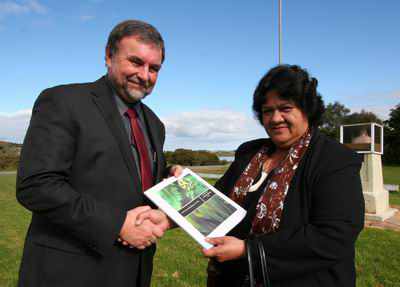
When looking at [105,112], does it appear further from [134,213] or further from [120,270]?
[120,270]

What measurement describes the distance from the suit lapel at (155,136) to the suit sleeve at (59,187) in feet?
2.01

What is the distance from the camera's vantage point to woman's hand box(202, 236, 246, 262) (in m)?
1.98

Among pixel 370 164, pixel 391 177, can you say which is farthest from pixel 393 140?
pixel 370 164

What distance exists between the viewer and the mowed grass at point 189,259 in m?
4.58

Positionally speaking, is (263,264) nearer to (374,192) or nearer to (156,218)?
(156,218)

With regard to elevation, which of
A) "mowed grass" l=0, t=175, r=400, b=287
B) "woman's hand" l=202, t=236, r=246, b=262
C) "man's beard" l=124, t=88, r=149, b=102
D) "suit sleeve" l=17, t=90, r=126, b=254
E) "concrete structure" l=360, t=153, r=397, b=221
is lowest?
"mowed grass" l=0, t=175, r=400, b=287

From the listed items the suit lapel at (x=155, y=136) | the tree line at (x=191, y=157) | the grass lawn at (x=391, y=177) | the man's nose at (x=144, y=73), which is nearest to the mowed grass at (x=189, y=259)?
the suit lapel at (x=155, y=136)

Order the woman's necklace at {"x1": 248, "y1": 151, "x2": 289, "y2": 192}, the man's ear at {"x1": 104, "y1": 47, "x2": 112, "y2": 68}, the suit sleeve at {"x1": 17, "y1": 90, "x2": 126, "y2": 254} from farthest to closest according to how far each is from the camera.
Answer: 1. the woman's necklace at {"x1": 248, "y1": 151, "x2": 289, "y2": 192}
2. the man's ear at {"x1": 104, "y1": 47, "x2": 112, "y2": 68}
3. the suit sleeve at {"x1": 17, "y1": 90, "x2": 126, "y2": 254}

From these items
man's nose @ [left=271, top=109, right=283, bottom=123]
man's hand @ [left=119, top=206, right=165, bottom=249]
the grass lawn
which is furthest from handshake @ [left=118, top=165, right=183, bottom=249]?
the grass lawn

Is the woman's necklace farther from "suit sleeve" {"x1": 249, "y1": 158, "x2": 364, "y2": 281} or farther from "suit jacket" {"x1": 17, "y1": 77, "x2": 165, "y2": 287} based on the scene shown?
"suit jacket" {"x1": 17, "y1": 77, "x2": 165, "y2": 287}

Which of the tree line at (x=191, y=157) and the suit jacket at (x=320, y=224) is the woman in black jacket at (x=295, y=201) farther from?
the tree line at (x=191, y=157)

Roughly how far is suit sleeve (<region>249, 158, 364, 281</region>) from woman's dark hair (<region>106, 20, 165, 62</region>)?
154 centimetres

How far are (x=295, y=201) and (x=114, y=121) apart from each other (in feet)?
4.29

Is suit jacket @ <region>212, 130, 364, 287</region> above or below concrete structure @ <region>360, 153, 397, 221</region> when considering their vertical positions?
above
